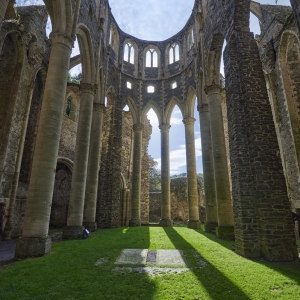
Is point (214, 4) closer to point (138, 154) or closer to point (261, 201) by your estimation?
point (261, 201)

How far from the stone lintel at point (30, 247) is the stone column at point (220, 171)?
7.28 metres

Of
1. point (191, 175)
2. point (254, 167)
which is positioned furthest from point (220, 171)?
point (191, 175)

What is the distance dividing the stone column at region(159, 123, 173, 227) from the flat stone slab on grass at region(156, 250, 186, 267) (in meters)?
9.54

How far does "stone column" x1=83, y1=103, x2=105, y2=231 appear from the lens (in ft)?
38.4

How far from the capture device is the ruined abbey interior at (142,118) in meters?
6.23

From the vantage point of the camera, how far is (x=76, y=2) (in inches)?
351

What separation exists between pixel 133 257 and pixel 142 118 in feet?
46.8

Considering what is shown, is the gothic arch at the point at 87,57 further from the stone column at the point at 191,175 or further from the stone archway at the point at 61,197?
the stone column at the point at 191,175

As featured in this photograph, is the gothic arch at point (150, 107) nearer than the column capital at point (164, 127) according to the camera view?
No

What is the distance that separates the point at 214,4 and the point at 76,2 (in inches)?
251

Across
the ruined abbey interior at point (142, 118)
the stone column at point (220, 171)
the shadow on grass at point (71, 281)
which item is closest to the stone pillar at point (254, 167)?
the ruined abbey interior at point (142, 118)

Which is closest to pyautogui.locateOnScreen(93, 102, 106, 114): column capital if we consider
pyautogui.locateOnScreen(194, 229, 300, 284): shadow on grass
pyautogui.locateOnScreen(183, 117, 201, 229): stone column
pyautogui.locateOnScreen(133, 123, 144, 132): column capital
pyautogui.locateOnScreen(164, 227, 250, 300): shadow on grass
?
pyautogui.locateOnScreen(133, 123, 144, 132): column capital

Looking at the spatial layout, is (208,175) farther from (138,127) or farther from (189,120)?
(138,127)

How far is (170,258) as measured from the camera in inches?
230
